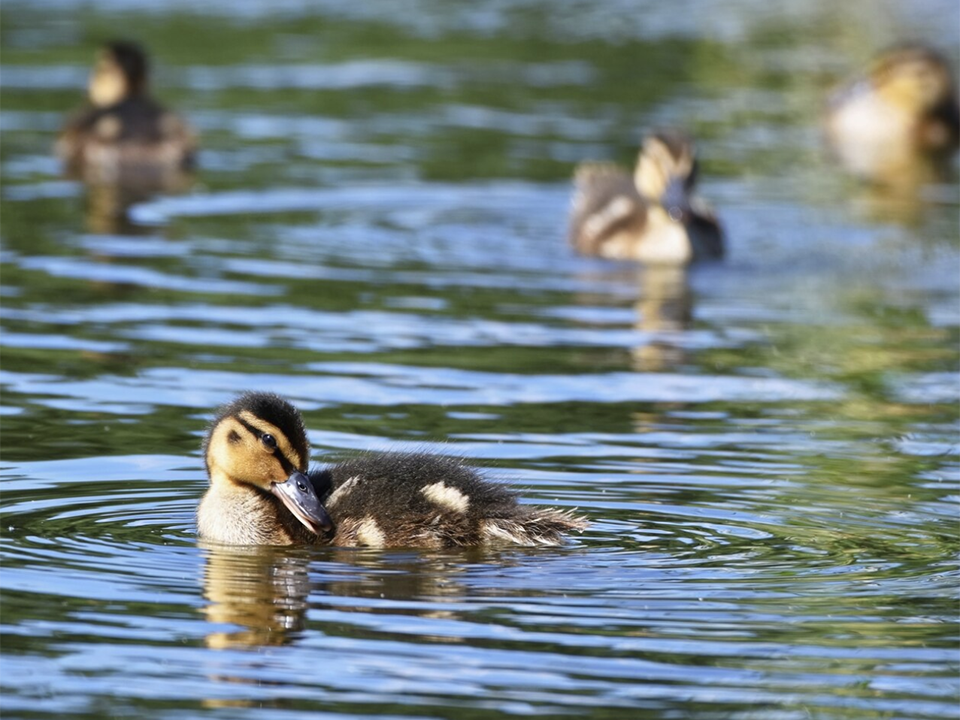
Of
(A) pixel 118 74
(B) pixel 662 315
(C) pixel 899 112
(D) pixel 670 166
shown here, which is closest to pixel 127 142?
(A) pixel 118 74

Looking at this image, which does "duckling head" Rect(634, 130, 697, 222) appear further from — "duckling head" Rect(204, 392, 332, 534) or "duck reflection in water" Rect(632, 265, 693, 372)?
"duckling head" Rect(204, 392, 332, 534)

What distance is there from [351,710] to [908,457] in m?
4.08

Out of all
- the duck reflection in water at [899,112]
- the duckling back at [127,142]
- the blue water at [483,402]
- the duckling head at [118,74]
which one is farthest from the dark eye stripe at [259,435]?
the duck reflection in water at [899,112]

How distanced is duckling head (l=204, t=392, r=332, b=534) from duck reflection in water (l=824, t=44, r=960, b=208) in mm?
13608

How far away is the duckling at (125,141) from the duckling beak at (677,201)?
16.2ft

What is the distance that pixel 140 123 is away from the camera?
1880cm

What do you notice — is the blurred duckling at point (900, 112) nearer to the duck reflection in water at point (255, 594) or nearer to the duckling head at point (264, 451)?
the duckling head at point (264, 451)

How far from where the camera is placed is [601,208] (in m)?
15.6

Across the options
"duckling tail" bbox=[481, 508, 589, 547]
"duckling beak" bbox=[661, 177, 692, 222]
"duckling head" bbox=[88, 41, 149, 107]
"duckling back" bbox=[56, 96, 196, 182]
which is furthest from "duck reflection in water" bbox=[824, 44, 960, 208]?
"duckling tail" bbox=[481, 508, 589, 547]

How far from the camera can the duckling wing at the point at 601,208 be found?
50.4 feet

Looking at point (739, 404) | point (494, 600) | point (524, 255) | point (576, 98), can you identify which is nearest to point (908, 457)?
point (739, 404)

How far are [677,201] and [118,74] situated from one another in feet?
21.1

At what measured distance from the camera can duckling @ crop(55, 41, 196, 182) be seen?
18453 mm

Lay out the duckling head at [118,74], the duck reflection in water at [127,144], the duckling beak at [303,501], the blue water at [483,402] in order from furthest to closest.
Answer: the duckling head at [118,74] < the duck reflection in water at [127,144] < the duckling beak at [303,501] < the blue water at [483,402]
